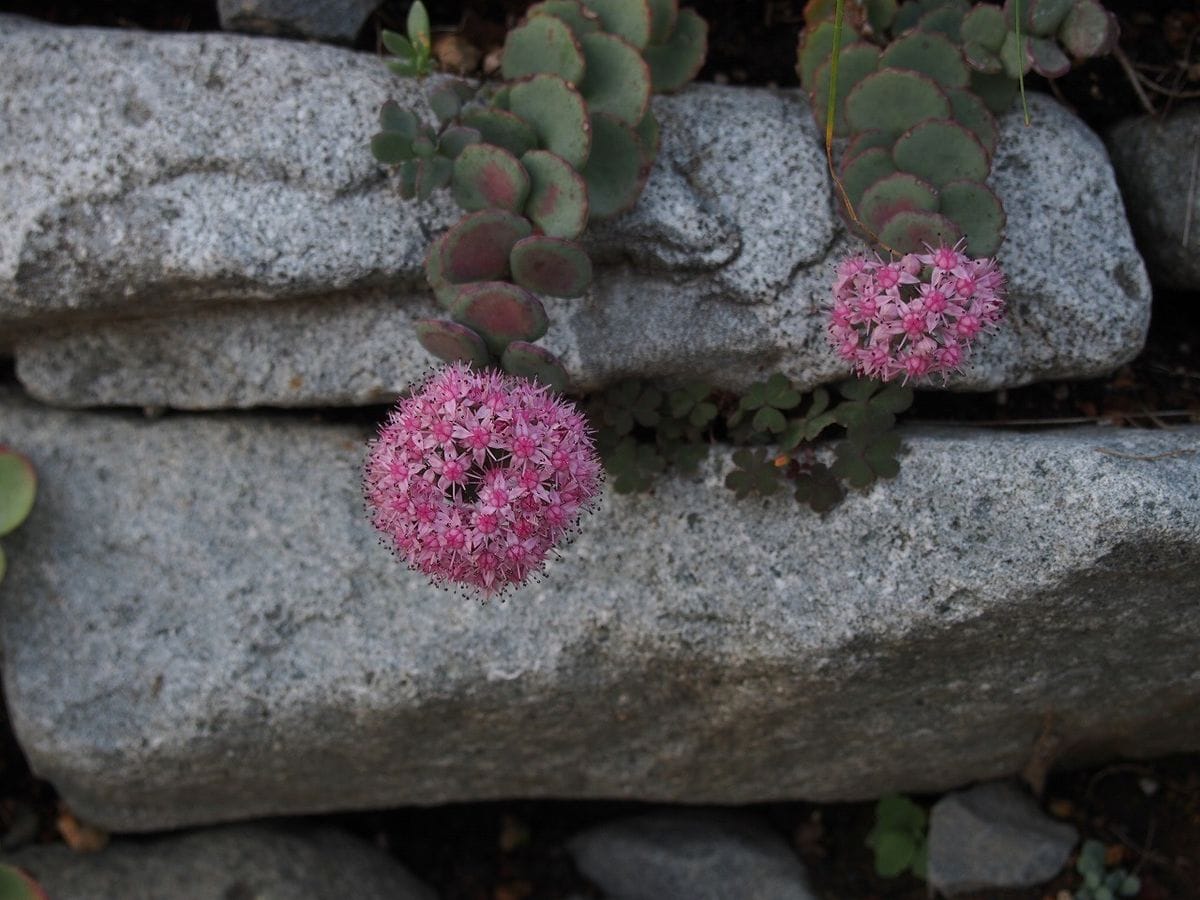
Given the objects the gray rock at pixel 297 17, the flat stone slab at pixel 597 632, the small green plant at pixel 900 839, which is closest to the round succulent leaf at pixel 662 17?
the gray rock at pixel 297 17

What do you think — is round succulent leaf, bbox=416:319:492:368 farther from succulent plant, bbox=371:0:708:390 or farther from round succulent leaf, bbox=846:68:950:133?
round succulent leaf, bbox=846:68:950:133

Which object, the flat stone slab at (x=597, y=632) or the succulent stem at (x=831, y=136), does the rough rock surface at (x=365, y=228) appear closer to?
the succulent stem at (x=831, y=136)

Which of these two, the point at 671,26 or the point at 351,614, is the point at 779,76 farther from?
the point at 351,614

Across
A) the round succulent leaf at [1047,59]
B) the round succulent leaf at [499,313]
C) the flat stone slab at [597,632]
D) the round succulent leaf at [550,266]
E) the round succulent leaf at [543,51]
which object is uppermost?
the round succulent leaf at [1047,59]

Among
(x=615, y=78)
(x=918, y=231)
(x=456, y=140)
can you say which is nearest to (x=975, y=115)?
(x=918, y=231)

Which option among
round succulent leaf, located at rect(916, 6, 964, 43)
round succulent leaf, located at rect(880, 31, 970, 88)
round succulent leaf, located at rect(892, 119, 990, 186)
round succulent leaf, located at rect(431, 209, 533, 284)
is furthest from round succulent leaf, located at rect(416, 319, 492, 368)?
round succulent leaf, located at rect(916, 6, 964, 43)
